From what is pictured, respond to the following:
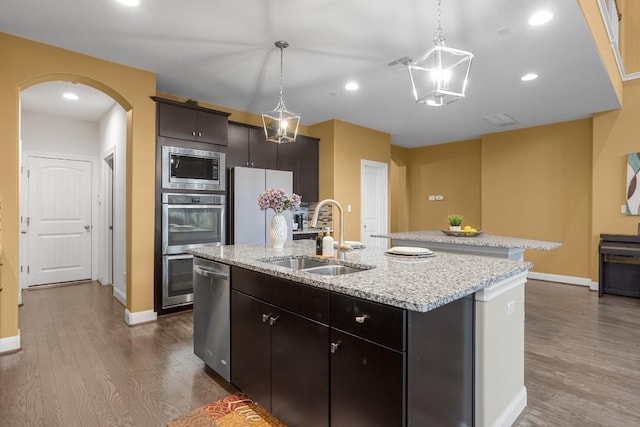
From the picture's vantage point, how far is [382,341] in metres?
1.31

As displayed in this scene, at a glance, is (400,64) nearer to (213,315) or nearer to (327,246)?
(327,246)

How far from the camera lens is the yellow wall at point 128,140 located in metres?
2.91

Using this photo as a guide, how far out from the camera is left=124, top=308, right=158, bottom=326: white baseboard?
3602 millimetres

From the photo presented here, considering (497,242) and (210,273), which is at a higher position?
(497,242)

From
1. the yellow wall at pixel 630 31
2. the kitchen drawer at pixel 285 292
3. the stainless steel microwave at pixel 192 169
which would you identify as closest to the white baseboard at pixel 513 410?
the kitchen drawer at pixel 285 292

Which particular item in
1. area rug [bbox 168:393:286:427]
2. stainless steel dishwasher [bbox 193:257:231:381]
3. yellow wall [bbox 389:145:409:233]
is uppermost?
yellow wall [bbox 389:145:409:233]

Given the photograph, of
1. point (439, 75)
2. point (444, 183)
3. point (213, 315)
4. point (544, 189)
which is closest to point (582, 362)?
point (439, 75)

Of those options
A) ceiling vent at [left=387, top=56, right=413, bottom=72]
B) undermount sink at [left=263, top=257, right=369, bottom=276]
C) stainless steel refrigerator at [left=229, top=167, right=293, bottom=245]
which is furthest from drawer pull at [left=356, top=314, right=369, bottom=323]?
stainless steel refrigerator at [left=229, top=167, right=293, bottom=245]

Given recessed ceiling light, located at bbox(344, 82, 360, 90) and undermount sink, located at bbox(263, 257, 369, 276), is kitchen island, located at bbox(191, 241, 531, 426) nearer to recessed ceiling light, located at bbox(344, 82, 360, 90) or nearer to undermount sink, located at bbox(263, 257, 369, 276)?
undermount sink, located at bbox(263, 257, 369, 276)

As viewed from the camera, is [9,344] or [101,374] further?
[9,344]

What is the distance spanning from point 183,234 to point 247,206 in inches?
34.1

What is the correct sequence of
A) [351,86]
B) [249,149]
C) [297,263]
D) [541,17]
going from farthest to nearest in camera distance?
1. [249,149]
2. [351,86]
3. [541,17]
4. [297,263]

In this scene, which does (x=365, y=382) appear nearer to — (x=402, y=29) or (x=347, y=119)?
(x=402, y=29)

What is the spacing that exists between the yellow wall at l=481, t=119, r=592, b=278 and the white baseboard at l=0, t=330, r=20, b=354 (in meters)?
6.89
